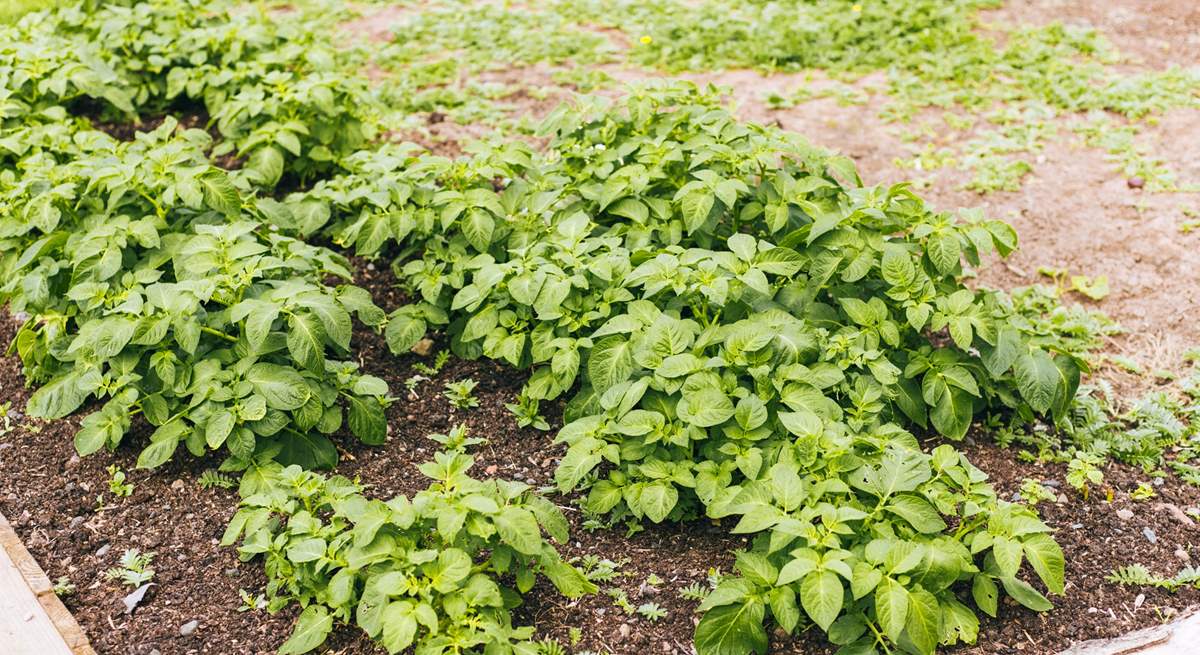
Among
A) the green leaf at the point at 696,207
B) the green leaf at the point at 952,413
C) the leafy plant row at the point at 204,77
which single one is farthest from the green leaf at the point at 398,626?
the leafy plant row at the point at 204,77

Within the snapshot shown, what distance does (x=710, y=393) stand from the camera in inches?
135

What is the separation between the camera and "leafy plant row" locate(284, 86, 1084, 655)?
10.1ft

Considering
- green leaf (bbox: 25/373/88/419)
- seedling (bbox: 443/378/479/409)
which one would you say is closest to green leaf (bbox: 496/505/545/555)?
seedling (bbox: 443/378/479/409)

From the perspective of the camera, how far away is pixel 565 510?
3641 millimetres

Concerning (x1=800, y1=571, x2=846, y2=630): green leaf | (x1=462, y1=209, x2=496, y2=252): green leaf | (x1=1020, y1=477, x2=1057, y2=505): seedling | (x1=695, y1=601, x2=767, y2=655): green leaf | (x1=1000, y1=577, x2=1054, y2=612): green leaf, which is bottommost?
(x1=1020, y1=477, x2=1057, y2=505): seedling

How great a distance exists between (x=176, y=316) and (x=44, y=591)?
91cm

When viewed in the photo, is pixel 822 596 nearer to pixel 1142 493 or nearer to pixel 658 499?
pixel 658 499

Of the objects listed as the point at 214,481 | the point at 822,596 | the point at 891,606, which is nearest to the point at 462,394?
the point at 214,481

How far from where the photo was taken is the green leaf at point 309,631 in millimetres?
3000

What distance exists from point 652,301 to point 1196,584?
191 cm

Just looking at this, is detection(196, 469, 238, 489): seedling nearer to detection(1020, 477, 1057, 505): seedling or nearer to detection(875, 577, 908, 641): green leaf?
detection(875, 577, 908, 641): green leaf

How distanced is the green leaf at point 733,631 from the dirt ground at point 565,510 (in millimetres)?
148

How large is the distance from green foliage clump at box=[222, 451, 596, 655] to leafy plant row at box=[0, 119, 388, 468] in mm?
390

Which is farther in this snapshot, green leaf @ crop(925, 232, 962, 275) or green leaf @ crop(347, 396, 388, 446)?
green leaf @ crop(925, 232, 962, 275)
